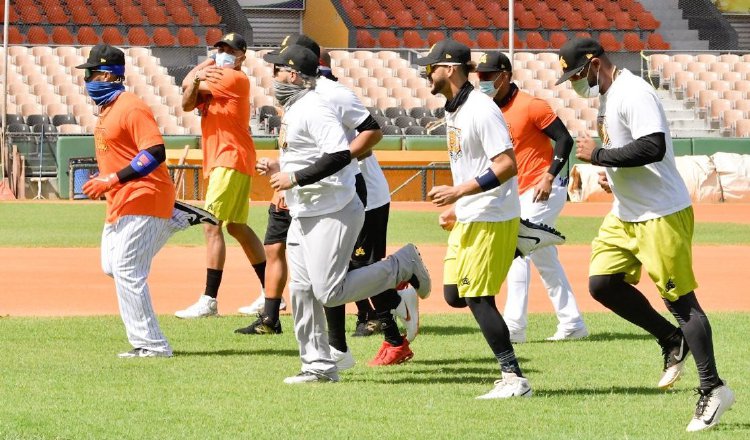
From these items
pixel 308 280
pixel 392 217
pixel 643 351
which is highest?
pixel 308 280

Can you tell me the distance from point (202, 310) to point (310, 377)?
11.6ft

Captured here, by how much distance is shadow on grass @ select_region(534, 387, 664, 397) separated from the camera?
310 inches

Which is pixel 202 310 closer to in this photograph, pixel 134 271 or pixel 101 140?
pixel 134 271

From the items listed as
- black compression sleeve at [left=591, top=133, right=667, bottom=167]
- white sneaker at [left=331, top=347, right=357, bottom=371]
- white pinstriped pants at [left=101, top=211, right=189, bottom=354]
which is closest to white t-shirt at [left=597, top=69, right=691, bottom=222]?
black compression sleeve at [left=591, top=133, right=667, bottom=167]

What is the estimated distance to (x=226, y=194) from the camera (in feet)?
36.9

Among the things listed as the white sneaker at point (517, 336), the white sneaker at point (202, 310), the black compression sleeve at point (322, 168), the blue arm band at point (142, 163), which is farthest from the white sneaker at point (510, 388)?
the white sneaker at point (202, 310)

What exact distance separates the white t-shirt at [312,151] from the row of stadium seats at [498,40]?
31047 millimetres

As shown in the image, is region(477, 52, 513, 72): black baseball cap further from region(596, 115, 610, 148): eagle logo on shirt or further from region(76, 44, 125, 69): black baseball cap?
region(76, 44, 125, 69): black baseball cap

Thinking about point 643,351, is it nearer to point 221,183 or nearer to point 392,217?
point 221,183

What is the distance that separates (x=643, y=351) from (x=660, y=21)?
34969mm

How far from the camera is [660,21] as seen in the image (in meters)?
43.2

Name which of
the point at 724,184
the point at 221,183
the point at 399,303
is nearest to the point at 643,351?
the point at 399,303

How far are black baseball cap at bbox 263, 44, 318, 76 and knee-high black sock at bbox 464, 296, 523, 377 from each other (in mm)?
1647

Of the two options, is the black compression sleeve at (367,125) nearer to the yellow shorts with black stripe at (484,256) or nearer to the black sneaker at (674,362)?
the yellow shorts with black stripe at (484,256)
